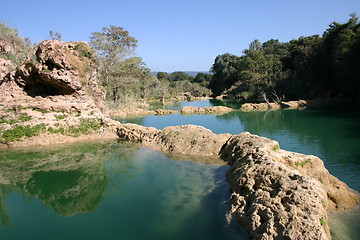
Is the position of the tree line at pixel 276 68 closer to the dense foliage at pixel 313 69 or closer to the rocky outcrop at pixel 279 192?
the dense foliage at pixel 313 69

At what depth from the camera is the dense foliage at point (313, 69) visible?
89.0 feet

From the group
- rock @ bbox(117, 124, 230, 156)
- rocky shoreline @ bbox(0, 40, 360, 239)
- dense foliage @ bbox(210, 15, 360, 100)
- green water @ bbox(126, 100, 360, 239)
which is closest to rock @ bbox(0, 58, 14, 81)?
rocky shoreline @ bbox(0, 40, 360, 239)

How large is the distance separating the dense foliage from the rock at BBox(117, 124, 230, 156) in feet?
74.4

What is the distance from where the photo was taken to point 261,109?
32219mm

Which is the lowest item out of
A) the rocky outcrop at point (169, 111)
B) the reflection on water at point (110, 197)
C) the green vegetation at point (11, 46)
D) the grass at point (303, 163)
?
the reflection on water at point (110, 197)

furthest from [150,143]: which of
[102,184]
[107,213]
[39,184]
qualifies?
[107,213]

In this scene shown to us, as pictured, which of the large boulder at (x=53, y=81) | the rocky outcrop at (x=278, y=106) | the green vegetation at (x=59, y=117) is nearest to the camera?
the large boulder at (x=53, y=81)

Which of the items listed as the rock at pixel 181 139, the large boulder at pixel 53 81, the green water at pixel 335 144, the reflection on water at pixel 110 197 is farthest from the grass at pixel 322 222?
the large boulder at pixel 53 81

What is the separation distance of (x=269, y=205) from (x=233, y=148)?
4.41 meters

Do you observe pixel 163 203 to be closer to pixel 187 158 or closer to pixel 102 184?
pixel 102 184

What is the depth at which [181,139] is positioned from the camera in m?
11.9

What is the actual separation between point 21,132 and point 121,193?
7.99 meters

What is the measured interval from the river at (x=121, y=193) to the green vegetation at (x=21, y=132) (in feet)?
2.90

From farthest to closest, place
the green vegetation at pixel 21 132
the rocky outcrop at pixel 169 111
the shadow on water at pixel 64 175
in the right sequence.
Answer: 1. the rocky outcrop at pixel 169 111
2. the green vegetation at pixel 21 132
3. the shadow on water at pixel 64 175
